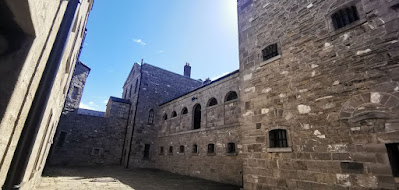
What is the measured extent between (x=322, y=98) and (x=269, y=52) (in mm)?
2558

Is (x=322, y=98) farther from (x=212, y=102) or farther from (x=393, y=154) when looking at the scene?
(x=212, y=102)

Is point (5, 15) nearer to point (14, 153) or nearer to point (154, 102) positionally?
point (14, 153)

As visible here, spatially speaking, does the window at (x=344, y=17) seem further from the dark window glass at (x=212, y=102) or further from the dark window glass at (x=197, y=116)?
the dark window glass at (x=197, y=116)

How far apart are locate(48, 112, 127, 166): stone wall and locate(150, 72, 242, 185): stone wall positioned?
16.1ft

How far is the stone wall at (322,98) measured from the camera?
159 inches

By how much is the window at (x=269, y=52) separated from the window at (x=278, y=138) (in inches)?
103

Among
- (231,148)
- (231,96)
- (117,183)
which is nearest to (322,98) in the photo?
(231,148)

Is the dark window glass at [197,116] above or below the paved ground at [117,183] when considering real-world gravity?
above

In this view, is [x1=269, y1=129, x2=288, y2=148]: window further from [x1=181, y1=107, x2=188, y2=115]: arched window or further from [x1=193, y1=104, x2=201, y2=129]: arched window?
[x1=181, y1=107, x2=188, y2=115]: arched window

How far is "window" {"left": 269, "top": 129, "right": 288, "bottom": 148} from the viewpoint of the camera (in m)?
5.64

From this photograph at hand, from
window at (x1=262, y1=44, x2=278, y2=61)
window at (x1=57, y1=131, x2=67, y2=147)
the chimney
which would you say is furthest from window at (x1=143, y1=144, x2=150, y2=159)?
window at (x1=262, y1=44, x2=278, y2=61)

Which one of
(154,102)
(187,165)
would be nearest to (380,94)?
(187,165)

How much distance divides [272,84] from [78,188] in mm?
8485

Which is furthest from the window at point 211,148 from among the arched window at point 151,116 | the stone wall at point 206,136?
the arched window at point 151,116
